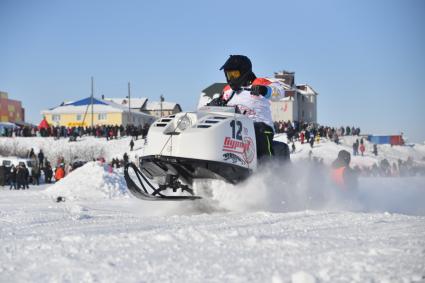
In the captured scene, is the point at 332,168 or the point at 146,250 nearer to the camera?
the point at 146,250

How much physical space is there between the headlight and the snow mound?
9.45 meters

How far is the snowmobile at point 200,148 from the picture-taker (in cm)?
700

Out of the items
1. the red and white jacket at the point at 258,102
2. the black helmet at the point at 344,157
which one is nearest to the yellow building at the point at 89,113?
the black helmet at the point at 344,157

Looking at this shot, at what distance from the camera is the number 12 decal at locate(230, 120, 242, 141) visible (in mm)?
7304

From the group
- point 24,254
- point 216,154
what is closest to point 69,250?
point 24,254

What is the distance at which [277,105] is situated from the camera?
261 ft

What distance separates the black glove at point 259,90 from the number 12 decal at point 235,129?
0.93m

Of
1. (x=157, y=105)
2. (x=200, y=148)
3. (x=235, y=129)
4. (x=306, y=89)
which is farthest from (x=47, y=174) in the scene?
(x=157, y=105)

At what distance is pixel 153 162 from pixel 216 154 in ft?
3.12

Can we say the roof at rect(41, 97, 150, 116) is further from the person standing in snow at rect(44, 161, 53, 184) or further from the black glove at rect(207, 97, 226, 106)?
the black glove at rect(207, 97, 226, 106)

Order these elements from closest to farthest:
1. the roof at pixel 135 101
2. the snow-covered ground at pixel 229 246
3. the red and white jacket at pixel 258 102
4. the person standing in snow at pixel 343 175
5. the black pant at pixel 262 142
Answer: the snow-covered ground at pixel 229 246, the black pant at pixel 262 142, the red and white jacket at pixel 258 102, the person standing in snow at pixel 343 175, the roof at pixel 135 101

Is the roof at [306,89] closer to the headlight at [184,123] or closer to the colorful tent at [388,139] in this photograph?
the colorful tent at [388,139]

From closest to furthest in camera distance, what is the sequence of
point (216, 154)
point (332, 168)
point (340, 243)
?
point (340, 243), point (216, 154), point (332, 168)

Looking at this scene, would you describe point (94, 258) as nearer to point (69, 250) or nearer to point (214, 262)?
point (69, 250)
